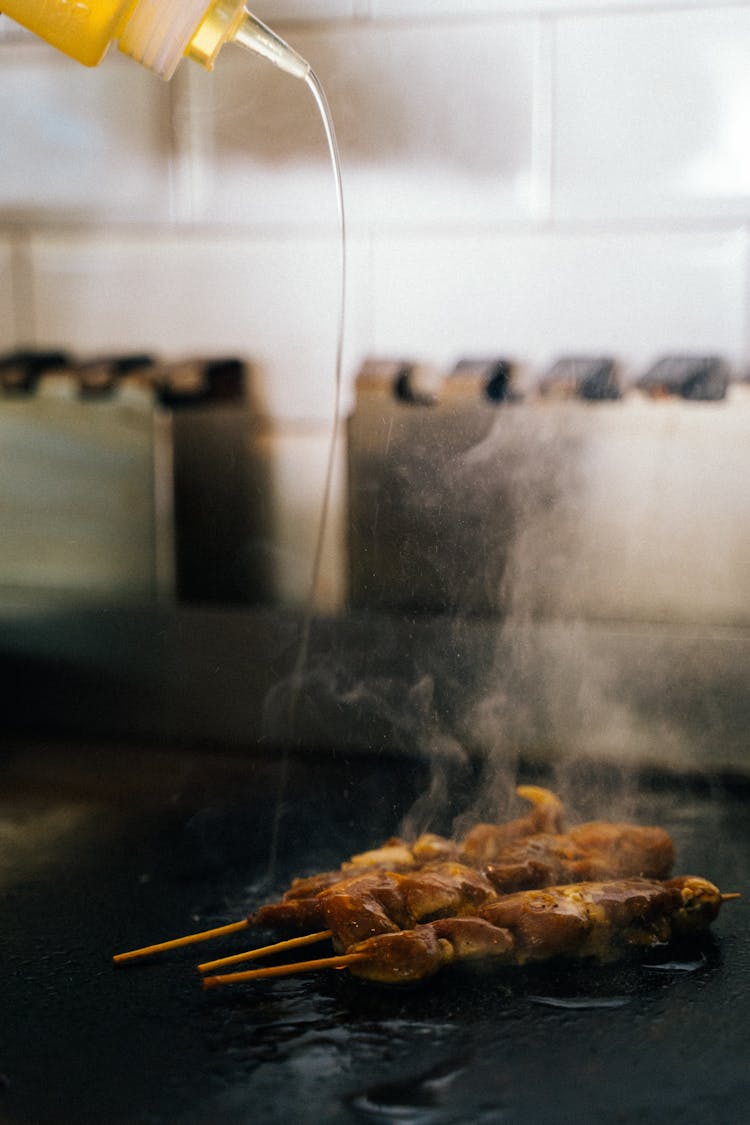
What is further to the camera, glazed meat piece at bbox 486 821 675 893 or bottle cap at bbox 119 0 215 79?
glazed meat piece at bbox 486 821 675 893

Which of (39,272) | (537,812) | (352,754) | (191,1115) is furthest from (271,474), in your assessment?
(191,1115)

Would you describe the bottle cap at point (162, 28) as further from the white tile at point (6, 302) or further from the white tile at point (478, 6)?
the white tile at point (6, 302)

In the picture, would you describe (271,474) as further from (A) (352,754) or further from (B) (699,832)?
(B) (699,832)

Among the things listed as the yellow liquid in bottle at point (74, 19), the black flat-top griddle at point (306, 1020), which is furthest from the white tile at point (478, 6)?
the black flat-top griddle at point (306, 1020)

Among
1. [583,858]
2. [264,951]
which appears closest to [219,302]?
[583,858]

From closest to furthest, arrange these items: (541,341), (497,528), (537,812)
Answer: (537,812) → (497,528) → (541,341)

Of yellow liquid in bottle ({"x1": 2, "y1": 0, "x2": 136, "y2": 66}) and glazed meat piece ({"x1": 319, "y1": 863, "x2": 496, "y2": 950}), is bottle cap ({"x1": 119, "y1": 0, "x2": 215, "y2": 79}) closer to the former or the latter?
yellow liquid in bottle ({"x1": 2, "y1": 0, "x2": 136, "y2": 66})

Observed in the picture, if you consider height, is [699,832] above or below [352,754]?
→ below

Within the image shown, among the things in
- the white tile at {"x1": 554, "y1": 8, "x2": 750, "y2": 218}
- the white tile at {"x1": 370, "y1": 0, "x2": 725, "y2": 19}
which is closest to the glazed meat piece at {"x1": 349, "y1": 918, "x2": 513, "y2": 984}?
the white tile at {"x1": 554, "y1": 8, "x2": 750, "y2": 218}
